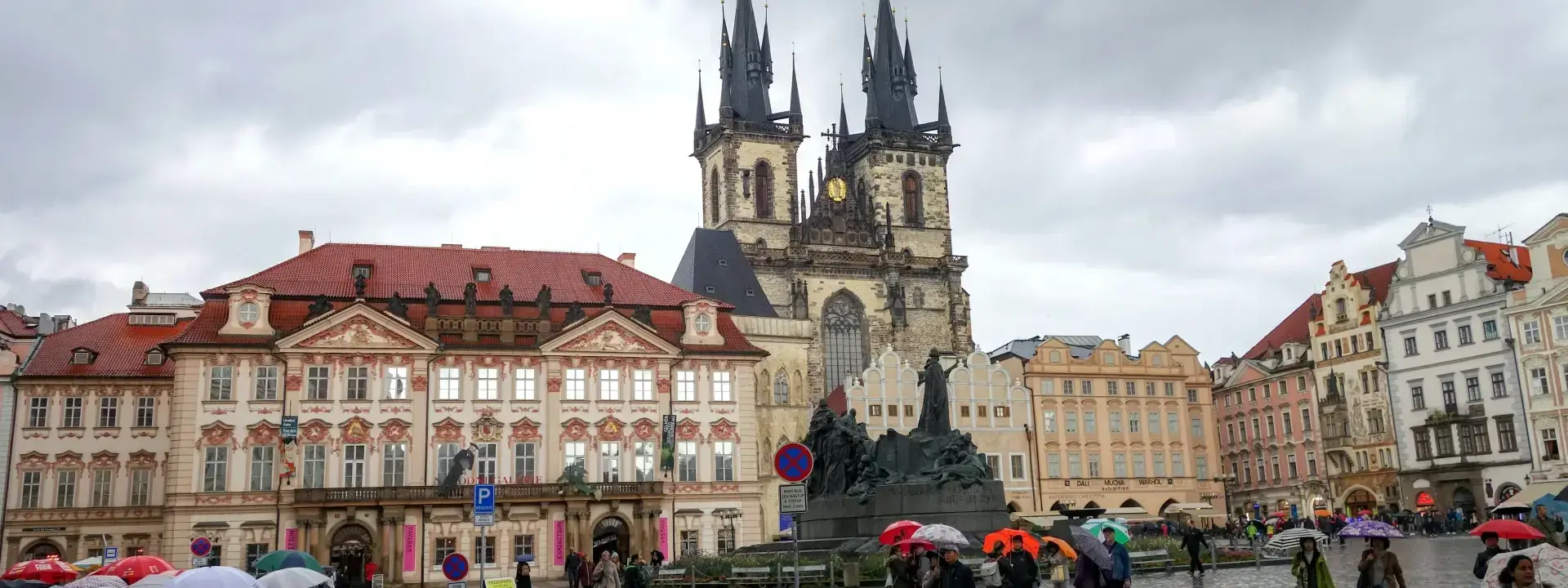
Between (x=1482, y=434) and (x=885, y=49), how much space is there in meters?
46.6

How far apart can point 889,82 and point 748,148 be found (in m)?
12.6

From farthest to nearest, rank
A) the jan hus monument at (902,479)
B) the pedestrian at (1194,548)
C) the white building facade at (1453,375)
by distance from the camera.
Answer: the white building facade at (1453,375), the pedestrian at (1194,548), the jan hus monument at (902,479)

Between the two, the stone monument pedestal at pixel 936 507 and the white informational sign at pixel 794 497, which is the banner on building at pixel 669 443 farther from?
the white informational sign at pixel 794 497

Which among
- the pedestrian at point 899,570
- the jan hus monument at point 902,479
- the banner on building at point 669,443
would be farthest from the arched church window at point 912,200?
the pedestrian at point 899,570

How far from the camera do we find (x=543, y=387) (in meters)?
48.9

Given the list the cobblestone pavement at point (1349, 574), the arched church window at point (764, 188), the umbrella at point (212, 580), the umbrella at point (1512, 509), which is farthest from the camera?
the arched church window at point (764, 188)

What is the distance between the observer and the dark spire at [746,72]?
86312 millimetres

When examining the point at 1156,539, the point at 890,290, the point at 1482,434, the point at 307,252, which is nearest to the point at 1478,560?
the point at 1156,539

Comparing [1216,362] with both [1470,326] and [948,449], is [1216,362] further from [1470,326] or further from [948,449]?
[948,449]

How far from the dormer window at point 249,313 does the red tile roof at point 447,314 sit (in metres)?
0.41

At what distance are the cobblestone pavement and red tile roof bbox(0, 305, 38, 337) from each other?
4415cm

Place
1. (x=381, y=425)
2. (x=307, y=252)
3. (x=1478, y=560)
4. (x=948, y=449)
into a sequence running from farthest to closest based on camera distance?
1. (x=307, y=252)
2. (x=381, y=425)
3. (x=948, y=449)
4. (x=1478, y=560)

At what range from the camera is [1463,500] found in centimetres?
5969

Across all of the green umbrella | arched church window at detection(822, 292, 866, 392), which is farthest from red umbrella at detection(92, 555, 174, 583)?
arched church window at detection(822, 292, 866, 392)
